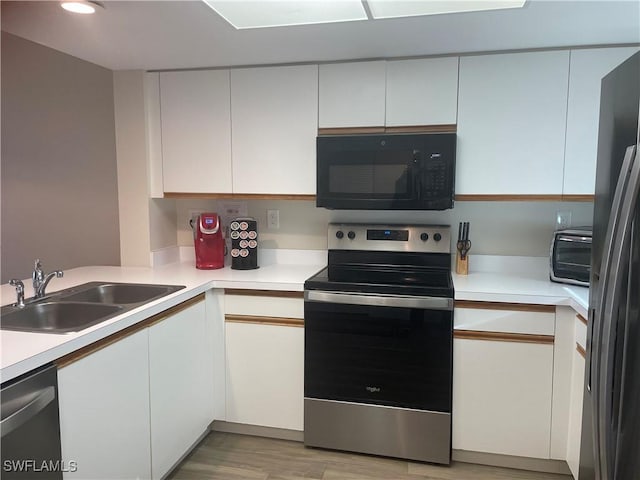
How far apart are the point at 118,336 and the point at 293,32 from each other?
1408 mm

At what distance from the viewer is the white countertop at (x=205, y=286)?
4.31 feet

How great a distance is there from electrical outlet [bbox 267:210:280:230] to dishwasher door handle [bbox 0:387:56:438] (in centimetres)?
168

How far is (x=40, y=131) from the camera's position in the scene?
2.28 meters

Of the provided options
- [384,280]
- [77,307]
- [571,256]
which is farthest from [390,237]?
[77,307]

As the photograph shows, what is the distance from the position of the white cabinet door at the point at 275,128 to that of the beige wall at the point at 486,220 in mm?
329

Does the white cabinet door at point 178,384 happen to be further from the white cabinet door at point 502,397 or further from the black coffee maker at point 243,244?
the white cabinet door at point 502,397

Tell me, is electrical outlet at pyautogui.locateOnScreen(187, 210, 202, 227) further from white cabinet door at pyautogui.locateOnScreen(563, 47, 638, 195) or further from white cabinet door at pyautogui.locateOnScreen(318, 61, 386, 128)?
white cabinet door at pyautogui.locateOnScreen(563, 47, 638, 195)

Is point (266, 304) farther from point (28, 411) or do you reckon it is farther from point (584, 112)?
point (584, 112)

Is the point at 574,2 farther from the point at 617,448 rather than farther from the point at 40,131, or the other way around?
the point at 40,131

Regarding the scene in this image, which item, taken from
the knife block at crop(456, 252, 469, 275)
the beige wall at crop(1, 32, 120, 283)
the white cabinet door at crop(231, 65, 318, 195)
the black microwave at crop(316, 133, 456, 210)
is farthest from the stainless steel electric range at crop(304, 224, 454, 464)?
the beige wall at crop(1, 32, 120, 283)

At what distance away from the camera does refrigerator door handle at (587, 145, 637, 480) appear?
1054 mm

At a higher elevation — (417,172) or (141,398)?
(417,172)

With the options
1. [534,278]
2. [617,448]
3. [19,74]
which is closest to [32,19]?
[19,74]

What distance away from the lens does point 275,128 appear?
8.11 feet
